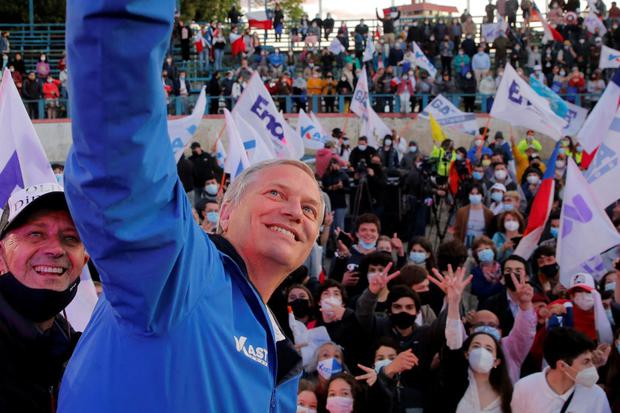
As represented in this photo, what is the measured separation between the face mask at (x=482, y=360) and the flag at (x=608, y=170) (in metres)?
3.55

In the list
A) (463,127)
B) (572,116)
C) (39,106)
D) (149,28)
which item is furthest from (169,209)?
(39,106)

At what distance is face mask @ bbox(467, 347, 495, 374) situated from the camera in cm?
564

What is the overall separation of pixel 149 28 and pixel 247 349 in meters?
0.69

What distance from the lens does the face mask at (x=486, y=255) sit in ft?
29.6

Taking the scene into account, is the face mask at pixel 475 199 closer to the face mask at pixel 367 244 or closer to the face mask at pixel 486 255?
the face mask at pixel 486 255

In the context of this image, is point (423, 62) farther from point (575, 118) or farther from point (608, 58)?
point (575, 118)

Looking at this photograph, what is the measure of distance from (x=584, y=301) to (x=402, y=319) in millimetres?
1449

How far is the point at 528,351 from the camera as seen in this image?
650 cm

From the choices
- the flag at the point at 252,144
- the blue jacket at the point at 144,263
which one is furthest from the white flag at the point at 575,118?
the blue jacket at the point at 144,263

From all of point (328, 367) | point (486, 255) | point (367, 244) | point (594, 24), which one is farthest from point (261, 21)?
point (328, 367)

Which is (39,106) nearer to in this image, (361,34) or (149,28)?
(361,34)

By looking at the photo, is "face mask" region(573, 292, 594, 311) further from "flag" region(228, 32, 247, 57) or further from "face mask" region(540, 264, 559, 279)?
"flag" region(228, 32, 247, 57)

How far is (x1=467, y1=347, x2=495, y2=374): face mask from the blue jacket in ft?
13.1

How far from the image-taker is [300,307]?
277 inches
